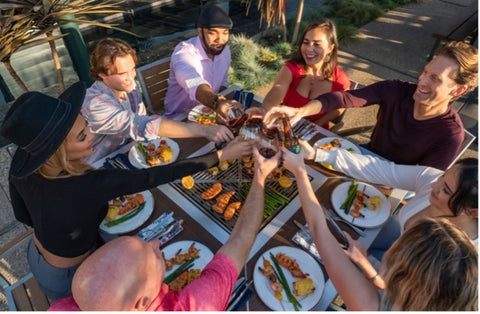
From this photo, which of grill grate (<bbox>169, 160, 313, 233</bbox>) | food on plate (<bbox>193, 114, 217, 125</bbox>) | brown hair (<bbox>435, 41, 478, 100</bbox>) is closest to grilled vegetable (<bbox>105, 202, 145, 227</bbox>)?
grill grate (<bbox>169, 160, 313, 233</bbox>)

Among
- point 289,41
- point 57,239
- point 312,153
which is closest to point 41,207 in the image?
point 57,239

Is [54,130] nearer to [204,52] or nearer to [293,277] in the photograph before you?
[293,277]

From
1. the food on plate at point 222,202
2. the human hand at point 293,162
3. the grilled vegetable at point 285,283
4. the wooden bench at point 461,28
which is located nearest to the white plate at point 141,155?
the food on plate at point 222,202

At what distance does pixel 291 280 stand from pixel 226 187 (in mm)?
818

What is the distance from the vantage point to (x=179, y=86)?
3.53m

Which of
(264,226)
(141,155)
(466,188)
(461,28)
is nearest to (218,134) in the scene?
(141,155)

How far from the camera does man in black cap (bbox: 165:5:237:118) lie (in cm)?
316

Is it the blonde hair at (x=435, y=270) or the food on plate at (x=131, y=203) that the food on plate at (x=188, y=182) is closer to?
the food on plate at (x=131, y=203)

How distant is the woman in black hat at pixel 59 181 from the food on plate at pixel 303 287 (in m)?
1.02

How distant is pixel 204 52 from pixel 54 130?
230 cm

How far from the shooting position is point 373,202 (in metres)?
2.22

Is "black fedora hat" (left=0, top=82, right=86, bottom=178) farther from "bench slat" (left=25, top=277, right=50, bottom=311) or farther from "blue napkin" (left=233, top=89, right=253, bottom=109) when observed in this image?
"blue napkin" (left=233, top=89, right=253, bottom=109)

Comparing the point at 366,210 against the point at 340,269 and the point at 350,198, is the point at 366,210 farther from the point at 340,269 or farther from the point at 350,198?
the point at 340,269

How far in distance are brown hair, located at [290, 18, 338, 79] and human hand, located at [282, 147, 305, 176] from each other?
5.52 feet
